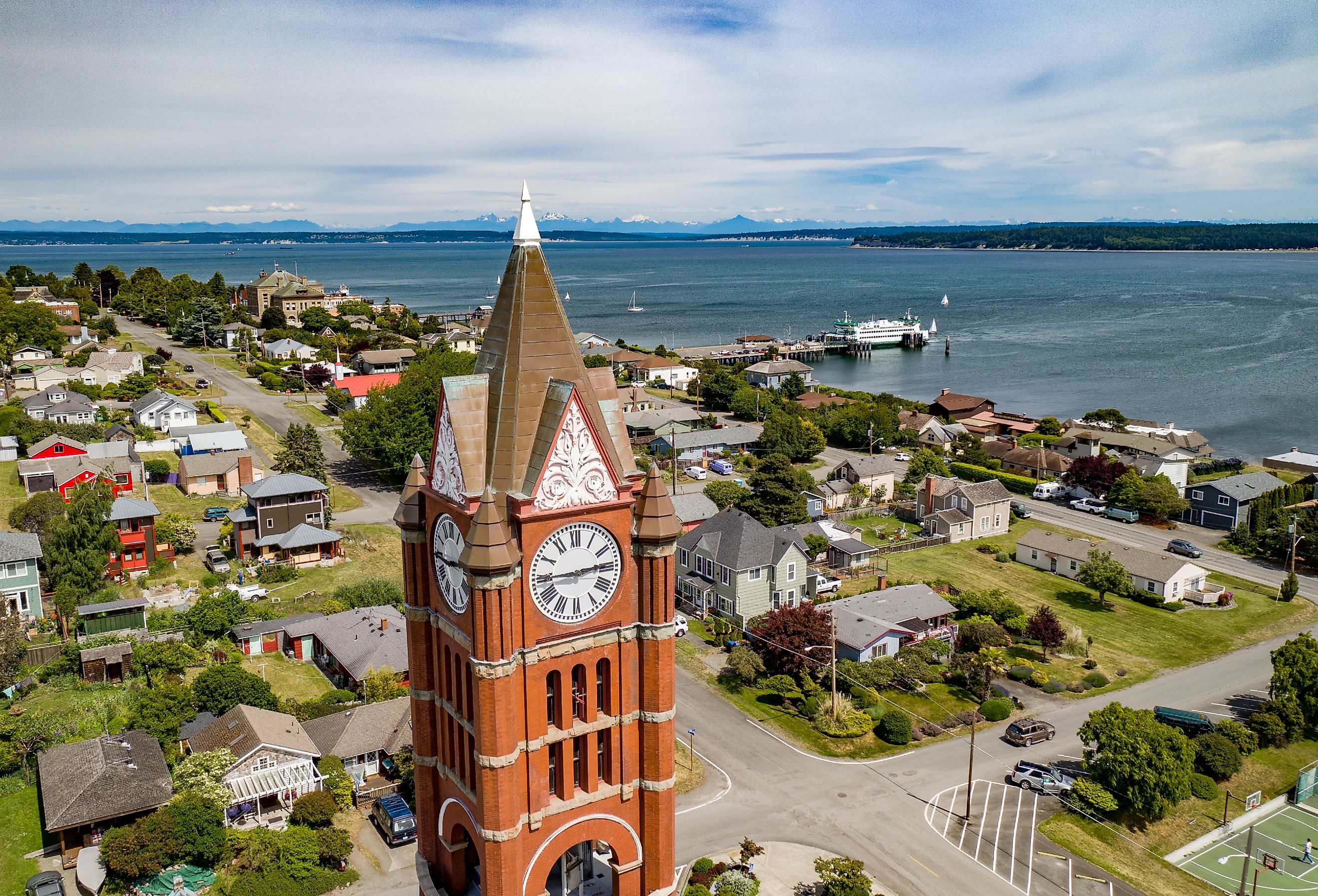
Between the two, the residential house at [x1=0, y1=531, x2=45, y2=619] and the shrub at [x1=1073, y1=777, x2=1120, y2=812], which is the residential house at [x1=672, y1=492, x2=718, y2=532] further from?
the residential house at [x1=0, y1=531, x2=45, y2=619]

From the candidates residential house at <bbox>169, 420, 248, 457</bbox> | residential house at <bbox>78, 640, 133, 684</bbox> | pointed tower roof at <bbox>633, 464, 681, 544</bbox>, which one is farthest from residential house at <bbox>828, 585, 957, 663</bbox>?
residential house at <bbox>169, 420, 248, 457</bbox>

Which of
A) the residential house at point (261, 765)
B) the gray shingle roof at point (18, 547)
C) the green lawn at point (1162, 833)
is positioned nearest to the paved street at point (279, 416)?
the gray shingle roof at point (18, 547)

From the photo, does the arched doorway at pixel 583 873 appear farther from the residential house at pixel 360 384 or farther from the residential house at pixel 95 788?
the residential house at pixel 360 384

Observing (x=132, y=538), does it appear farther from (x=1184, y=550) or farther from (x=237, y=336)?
(x=237, y=336)

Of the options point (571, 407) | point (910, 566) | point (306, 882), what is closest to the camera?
point (571, 407)

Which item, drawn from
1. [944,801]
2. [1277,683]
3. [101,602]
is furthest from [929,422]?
[101,602]

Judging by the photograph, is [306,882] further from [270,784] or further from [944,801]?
[944,801]
